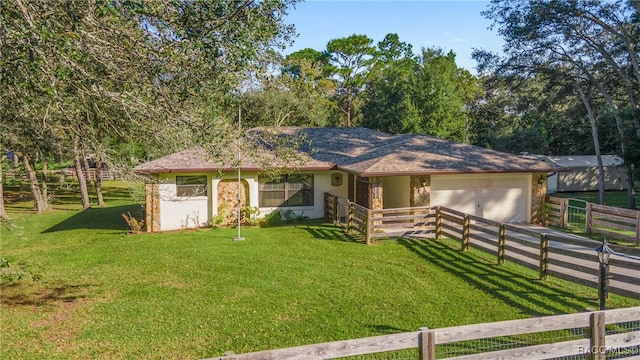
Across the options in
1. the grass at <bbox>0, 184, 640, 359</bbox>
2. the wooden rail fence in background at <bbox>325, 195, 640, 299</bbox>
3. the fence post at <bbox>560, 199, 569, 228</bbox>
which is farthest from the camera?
the fence post at <bbox>560, 199, 569, 228</bbox>

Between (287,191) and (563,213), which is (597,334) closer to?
(563,213)

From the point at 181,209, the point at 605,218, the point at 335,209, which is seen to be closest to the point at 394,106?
the point at 335,209

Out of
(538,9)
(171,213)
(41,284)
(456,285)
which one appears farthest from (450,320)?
(538,9)

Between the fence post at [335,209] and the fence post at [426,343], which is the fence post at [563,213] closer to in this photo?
the fence post at [335,209]

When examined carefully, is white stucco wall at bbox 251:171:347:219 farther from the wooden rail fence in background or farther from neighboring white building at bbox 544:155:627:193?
neighboring white building at bbox 544:155:627:193

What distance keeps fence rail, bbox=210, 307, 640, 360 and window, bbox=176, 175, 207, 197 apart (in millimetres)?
13225

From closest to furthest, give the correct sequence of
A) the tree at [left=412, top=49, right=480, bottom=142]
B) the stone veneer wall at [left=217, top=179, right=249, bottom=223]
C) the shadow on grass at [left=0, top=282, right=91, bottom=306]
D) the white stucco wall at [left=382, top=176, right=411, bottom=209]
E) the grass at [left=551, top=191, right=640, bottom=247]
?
the shadow on grass at [left=0, top=282, right=91, bottom=306], the grass at [left=551, top=191, right=640, bottom=247], the white stucco wall at [left=382, top=176, right=411, bottom=209], the stone veneer wall at [left=217, top=179, right=249, bottom=223], the tree at [left=412, top=49, right=480, bottom=142]

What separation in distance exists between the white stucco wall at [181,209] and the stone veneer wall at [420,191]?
756cm

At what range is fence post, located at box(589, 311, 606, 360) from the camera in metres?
4.86

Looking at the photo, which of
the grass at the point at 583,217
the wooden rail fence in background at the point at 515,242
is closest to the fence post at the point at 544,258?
the wooden rail fence in background at the point at 515,242

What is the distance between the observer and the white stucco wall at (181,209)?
1623 cm

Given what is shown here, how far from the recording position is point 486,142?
37750mm

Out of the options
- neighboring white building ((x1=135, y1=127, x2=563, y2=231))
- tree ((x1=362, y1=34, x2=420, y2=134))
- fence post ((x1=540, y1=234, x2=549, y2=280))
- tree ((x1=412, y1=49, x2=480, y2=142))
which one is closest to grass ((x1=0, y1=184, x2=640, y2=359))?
fence post ((x1=540, y1=234, x2=549, y2=280))

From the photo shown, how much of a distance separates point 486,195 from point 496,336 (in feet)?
41.7
